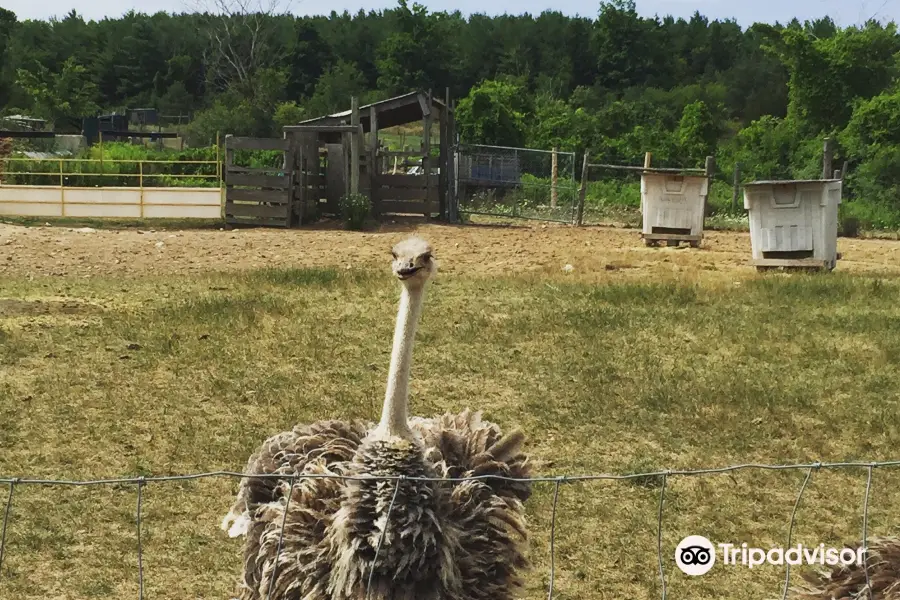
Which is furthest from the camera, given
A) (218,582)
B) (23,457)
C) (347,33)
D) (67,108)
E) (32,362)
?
(347,33)

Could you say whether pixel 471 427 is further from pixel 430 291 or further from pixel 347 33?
pixel 347 33

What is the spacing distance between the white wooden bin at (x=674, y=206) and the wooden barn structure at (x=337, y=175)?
570 centimetres

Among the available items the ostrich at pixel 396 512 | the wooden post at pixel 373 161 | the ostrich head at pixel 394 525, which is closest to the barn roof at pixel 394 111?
the wooden post at pixel 373 161

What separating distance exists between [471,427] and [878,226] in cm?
1967

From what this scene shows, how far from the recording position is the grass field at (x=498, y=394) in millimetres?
4688

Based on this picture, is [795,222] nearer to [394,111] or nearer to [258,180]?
[258,180]

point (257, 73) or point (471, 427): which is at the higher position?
point (257, 73)

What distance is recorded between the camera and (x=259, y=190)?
1900cm

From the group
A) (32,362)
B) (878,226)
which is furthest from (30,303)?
(878,226)

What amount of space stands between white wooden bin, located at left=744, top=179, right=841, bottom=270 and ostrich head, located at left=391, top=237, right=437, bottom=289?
946 centimetres

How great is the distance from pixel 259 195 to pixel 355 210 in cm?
190

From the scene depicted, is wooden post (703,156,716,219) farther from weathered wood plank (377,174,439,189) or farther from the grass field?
weathered wood plank (377,174,439,189)

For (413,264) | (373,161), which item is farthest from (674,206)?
(413,264)

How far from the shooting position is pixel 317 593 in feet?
10.3
